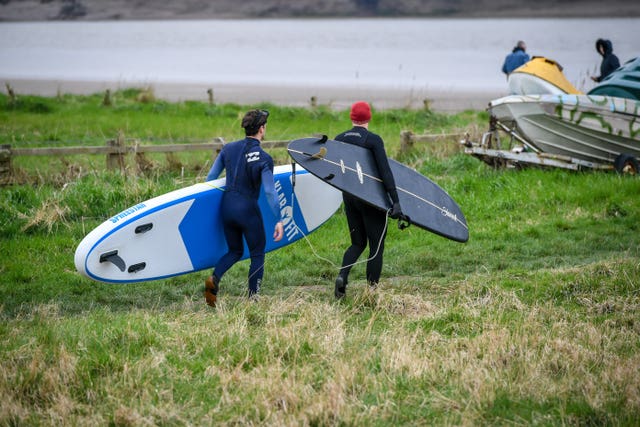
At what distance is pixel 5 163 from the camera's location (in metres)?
11.8

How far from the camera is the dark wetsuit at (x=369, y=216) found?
23.8 ft

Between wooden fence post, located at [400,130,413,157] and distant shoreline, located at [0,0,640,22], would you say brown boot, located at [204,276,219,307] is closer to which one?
wooden fence post, located at [400,130,413,157]

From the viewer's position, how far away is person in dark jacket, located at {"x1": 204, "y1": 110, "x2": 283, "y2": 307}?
7086mm

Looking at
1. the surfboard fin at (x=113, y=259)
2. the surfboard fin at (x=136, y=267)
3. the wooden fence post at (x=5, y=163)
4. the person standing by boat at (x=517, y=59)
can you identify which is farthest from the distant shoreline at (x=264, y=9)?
the surfboard fin at (x=113, y=259)

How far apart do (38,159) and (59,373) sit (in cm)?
1026

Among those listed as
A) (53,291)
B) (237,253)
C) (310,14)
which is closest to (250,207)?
(237,253)

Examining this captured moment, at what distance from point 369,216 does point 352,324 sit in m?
1.18

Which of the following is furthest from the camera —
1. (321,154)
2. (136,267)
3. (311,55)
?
(311,55)

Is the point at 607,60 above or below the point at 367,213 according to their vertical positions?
above

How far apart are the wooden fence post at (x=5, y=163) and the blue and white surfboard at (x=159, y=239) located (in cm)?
460

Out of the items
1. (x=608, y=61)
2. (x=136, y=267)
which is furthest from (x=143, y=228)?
(x=608, y=61)

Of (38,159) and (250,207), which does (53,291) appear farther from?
(38,159)

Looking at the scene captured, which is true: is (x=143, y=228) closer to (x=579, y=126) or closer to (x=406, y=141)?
(x=406, y=141)

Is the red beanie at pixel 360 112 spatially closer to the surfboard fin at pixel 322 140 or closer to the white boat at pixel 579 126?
the surfboard fin at pixel 322 140
